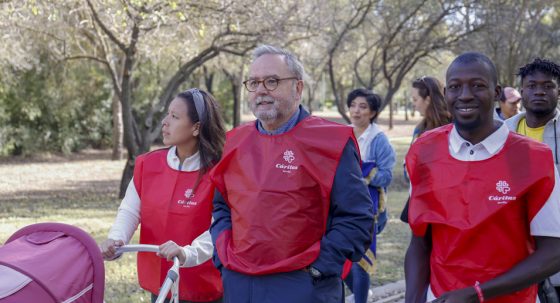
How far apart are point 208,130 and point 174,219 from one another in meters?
0.61

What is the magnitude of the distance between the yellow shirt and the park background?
137 cm

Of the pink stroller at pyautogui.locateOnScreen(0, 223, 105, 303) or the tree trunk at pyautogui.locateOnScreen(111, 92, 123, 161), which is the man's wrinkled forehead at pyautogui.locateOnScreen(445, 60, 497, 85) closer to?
the pink stroller at pyautogui.locateOnScreen(0, 223, 105, 303)

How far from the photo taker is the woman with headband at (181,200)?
3.92 meters

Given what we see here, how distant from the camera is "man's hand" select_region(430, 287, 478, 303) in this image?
102 inches

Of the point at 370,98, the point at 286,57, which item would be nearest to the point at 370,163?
the point at 370,98

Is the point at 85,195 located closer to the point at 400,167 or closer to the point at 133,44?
the point at 133,44

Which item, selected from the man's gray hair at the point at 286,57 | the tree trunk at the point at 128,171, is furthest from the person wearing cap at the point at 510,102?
the tree trunk at the point at 128,171

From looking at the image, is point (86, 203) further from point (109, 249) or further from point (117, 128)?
point (109, 249)

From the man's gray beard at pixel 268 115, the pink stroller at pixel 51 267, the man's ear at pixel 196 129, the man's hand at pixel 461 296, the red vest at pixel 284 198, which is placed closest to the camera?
the man's hand at pixel 461 296

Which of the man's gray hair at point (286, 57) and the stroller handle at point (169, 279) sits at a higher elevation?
the man's gray hair at point (286, 57)

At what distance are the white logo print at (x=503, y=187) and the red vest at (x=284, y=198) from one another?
0.83 meters

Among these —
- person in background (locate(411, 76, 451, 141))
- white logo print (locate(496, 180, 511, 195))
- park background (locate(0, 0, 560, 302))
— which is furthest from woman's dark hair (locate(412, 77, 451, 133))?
white logo print (locate(496, 180, 511, 195))

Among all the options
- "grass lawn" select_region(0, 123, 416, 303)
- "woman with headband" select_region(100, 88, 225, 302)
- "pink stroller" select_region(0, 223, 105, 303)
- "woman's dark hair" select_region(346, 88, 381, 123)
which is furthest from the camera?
"grass lawn" select_region(0, 123, 416, 303)

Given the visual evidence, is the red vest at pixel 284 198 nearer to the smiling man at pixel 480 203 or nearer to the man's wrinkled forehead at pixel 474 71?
the smiling man at pixel 480 203
